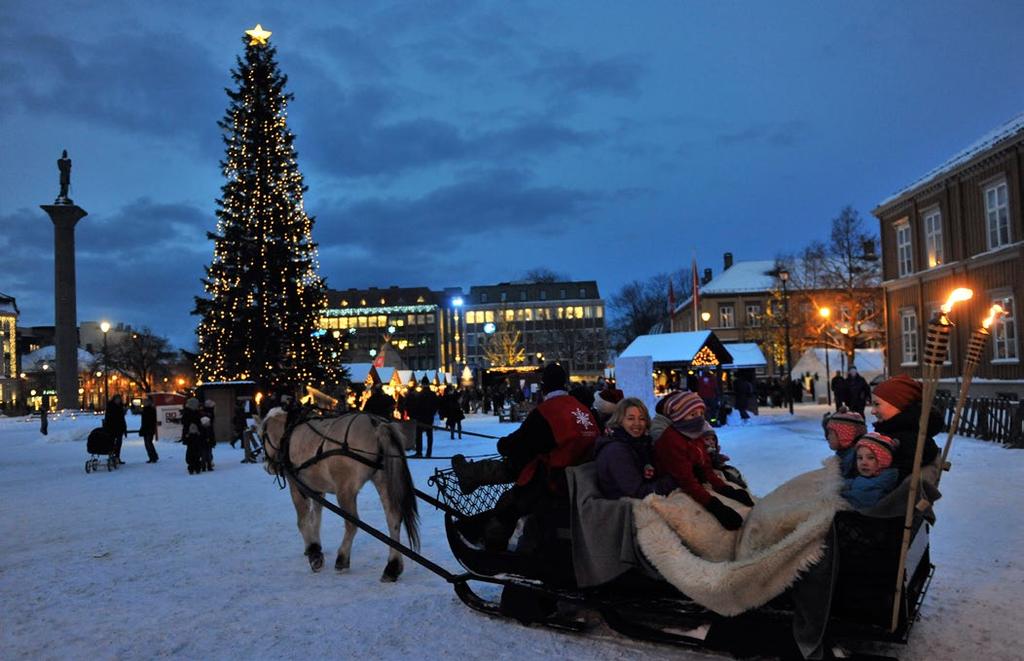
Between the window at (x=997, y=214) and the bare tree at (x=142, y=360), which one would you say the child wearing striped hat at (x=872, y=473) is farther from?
the bare tree at (x=142, y=360)

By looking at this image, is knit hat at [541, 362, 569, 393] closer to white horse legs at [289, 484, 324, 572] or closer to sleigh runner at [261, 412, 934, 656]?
sleigh runner at [261, 412, 934, 656]

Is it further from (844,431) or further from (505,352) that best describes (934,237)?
(505,352)

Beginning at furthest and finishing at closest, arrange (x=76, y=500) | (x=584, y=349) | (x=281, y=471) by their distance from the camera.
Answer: (x=584, y=349), (x=76, y=500), (x=281, y=471)

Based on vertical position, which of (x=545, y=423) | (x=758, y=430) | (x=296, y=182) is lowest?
(x=758, y=430)

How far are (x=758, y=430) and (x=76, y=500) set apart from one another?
18.8 metres

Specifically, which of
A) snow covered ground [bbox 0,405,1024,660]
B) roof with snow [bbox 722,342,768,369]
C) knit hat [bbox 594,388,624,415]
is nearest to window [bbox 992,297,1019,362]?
roof with snow [bbox 722,342,768,369]

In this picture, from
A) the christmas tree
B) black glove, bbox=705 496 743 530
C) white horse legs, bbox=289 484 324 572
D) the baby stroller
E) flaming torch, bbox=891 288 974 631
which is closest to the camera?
flaming torch, bbox=891 288 974 631

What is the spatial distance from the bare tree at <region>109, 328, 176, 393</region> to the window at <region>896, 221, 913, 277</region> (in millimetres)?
71798

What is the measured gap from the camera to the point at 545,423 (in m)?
6.22

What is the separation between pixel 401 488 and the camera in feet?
25.3

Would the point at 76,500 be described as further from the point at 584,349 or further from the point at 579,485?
the point at 584,349

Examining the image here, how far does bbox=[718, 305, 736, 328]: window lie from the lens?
79.4m

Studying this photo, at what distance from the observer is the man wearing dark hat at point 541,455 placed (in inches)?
241

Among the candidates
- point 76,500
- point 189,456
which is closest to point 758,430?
point 189,456
